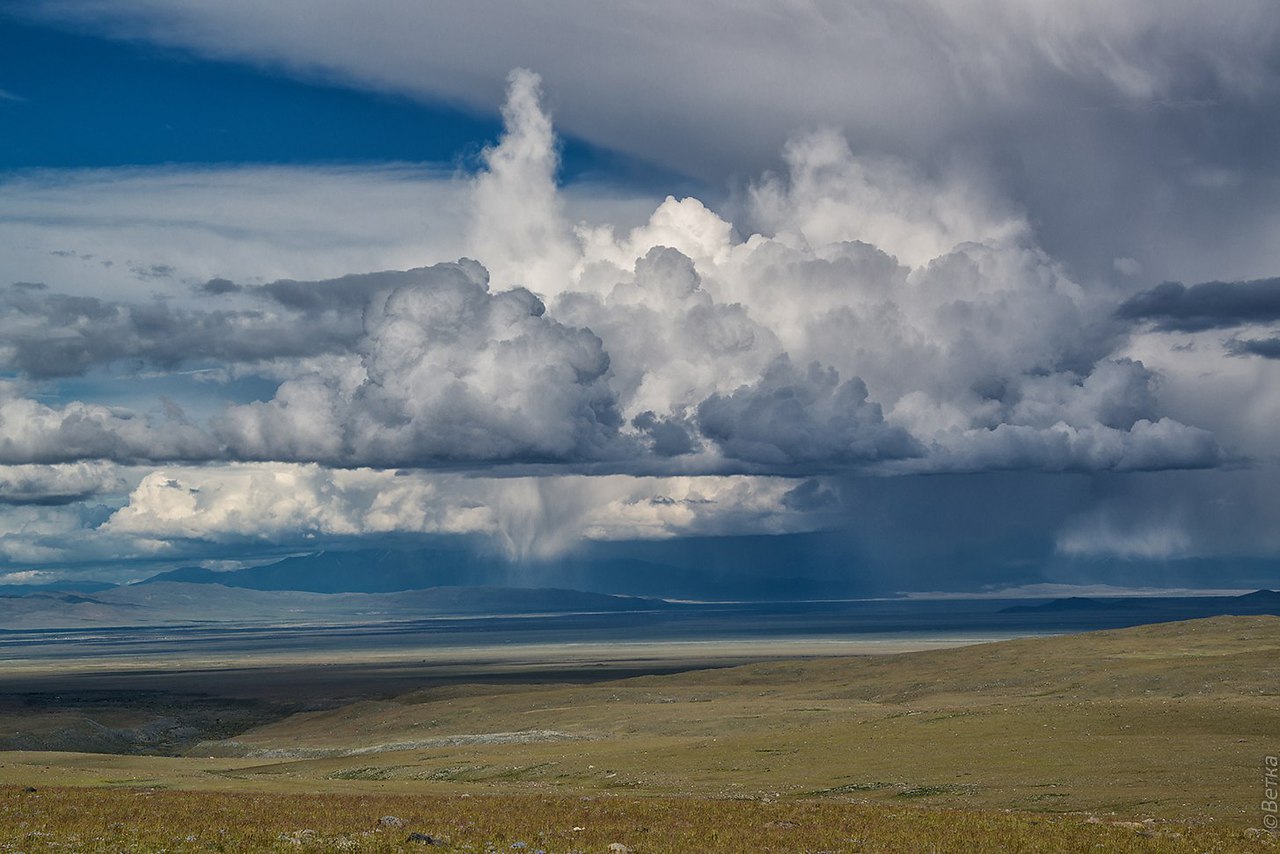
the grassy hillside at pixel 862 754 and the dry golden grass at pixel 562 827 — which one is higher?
the dry golden grass at pixel 562 827

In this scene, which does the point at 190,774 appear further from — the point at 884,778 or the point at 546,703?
the point at 546,703

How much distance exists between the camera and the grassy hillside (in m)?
37.6

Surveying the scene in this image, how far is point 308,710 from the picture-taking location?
158m

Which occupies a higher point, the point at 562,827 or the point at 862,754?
the point at 562,827

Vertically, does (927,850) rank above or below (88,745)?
above

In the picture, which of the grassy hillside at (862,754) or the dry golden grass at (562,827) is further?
the grassy hillside at (862,754)

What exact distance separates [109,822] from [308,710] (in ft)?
418

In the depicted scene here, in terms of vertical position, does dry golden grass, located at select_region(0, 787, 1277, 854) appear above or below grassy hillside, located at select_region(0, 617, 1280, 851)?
above

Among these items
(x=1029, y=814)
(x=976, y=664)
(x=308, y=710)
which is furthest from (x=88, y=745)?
(x=1029, y=814)

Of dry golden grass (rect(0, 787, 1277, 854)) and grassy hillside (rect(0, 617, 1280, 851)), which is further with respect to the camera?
grassy hillside (rect(0, 617, 1280, 851))

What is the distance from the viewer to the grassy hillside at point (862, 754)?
1479 inches

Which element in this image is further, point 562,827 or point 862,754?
point 862,754

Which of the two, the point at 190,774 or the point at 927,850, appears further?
the point at 190,774

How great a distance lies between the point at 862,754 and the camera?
6109 cm
